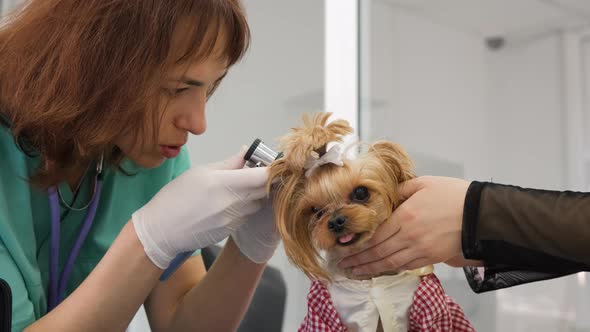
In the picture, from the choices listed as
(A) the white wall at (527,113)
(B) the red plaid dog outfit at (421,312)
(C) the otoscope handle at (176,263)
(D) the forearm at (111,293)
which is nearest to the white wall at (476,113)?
(A) the white wall at (527,113)

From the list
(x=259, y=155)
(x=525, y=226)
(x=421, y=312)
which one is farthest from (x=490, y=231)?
(x=259, y=155)

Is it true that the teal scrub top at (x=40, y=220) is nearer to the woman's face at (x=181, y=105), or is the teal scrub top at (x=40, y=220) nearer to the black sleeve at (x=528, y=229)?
the woman's face at (x=181, y=105)

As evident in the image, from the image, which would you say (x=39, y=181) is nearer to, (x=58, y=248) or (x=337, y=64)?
(x=58, y=248)

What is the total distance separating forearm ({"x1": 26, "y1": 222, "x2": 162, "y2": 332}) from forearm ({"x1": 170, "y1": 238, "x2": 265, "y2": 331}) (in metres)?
0.17

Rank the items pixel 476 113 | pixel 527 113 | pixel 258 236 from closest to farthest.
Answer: pixel 258 236 → pixel 527 113 → pixel 476 113

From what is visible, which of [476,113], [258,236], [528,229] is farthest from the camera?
[476,113]

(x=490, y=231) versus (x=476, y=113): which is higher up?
(x=476, y=113)

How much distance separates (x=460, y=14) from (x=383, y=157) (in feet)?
2.19

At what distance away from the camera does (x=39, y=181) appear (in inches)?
41.6

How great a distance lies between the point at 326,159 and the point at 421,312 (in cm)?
28

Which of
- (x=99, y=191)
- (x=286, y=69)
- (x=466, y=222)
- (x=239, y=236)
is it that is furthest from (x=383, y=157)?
(x=286, y=69)

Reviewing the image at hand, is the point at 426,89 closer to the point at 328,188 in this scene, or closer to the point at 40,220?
the point at 328,188

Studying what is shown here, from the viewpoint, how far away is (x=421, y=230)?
0.86 m

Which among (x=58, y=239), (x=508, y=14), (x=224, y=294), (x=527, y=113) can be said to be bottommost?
(x=224, y=294)
